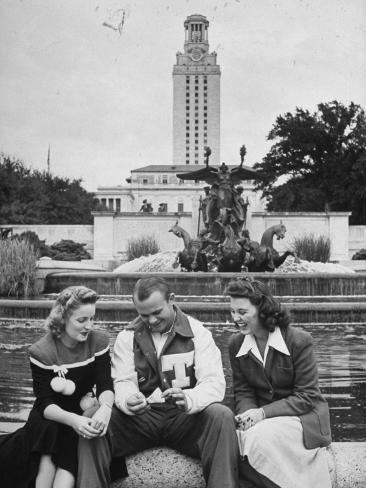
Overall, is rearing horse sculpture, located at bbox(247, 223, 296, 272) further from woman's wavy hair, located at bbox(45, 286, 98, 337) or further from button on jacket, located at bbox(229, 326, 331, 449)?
woman's wavy hair, located at bbox(45, 286, 98, 337)

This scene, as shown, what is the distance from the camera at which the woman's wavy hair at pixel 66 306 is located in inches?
119

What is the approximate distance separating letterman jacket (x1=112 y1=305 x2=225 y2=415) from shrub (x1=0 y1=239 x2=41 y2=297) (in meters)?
10.5

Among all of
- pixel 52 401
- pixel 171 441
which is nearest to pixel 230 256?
pixel 171 441

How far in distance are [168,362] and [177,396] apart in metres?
0.24

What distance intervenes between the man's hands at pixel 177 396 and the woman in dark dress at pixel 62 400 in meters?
0.27

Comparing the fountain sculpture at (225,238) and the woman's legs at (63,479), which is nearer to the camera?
the woman's legs at (63,479)

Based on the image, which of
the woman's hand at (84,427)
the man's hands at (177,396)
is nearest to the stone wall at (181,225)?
the man's hands at (177,396)

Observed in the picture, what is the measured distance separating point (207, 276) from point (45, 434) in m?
9.13

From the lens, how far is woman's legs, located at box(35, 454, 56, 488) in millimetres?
2785

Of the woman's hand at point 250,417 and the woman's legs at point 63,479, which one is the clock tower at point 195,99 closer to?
the woman's hand at point 250,417

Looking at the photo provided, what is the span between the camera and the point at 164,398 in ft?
9.82

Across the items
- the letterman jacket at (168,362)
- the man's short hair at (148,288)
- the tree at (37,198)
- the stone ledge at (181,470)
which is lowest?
the stone ledge at (181,470)

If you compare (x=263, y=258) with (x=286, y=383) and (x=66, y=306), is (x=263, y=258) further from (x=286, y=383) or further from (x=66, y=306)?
(x=66, y=306)

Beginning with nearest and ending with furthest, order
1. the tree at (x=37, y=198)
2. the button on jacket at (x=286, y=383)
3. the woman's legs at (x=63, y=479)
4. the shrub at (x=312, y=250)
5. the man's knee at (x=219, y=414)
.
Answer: the woman's legs at (x=63, y=479), the man's knee at (x=219, y=414), the button on jacket at (x=286, y=383), the shrub at (x=312, y=250), the tree at (x=37, y=198)
